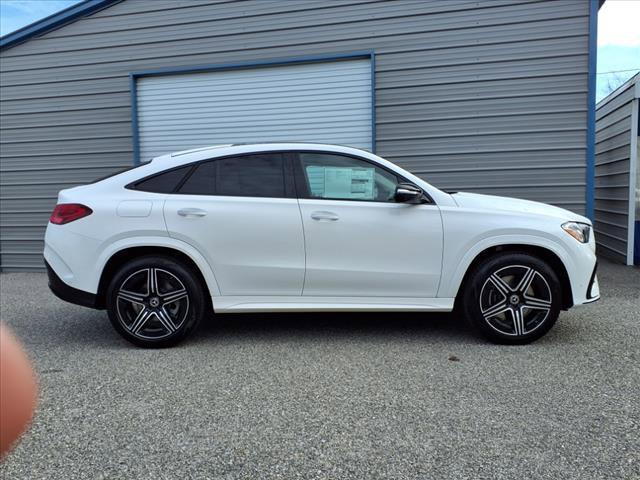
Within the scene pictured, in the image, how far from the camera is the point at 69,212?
14.1 feet

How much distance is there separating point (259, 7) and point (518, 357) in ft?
20.6

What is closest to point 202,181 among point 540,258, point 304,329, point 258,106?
point 304,329

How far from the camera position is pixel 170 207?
4301mm

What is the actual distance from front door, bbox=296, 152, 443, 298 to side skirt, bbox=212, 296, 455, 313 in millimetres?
52

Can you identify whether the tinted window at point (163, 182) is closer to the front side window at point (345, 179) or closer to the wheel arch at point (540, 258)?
the front side window at point (345, 179)

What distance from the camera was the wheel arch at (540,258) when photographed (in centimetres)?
428

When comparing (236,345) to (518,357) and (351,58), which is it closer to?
(518,357)

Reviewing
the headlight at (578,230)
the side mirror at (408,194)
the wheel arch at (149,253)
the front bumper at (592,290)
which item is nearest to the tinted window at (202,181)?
the wheel arch at (149,253)

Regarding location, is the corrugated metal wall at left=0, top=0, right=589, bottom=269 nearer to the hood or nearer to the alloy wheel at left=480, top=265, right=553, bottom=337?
the hood

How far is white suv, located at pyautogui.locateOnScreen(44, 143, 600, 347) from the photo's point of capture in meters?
4.25

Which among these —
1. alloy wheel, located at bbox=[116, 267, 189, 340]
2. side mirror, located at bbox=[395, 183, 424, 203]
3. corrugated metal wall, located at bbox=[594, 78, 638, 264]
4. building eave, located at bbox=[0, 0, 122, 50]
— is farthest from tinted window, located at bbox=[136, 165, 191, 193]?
corrugated metal wall, located at bbox=[594, 78, 638, 264]

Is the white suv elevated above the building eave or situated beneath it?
situated beneath

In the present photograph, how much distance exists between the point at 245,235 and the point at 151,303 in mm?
962

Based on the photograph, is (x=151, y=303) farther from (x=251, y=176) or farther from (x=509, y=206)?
(x=509, y=206)
